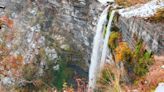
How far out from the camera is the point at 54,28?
1992 centimetres

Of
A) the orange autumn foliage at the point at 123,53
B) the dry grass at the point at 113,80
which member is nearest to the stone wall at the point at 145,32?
the orange autumn foliage at the point at 123,53

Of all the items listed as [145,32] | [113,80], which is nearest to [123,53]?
[145,32]

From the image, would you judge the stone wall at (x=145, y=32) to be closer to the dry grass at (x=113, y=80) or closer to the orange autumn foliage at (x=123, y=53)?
the orange autumn foliage at (x=123, y=53)

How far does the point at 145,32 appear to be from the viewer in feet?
32.4

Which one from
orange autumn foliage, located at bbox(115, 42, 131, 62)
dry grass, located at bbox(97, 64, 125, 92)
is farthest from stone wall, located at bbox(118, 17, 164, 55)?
dry grass, located at bbox(97, 64, 125, 92)

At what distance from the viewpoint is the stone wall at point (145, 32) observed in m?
8.90

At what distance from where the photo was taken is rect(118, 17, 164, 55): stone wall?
29.2 ft

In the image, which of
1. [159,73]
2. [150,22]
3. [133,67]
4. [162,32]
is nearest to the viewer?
[159,73]

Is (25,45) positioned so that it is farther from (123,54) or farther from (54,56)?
(123,54)

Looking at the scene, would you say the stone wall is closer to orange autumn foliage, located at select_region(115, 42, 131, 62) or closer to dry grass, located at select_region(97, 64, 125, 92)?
orange autumn foliage, located at select_region(115, 42, 131, 62)

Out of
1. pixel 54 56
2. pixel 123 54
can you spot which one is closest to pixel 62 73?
pixel 54 56

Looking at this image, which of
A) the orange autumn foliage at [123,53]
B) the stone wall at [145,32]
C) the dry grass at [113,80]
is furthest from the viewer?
the orange autumn foliage at [123,53]

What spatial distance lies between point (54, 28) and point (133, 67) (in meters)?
10.1

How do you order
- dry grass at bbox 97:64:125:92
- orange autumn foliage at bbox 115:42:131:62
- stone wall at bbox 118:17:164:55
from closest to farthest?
dry grass at bbox 97:64:125:92
stone wall at bbox 118:17:164:55
orange autumn foliage at bbox 115:42:131:62
